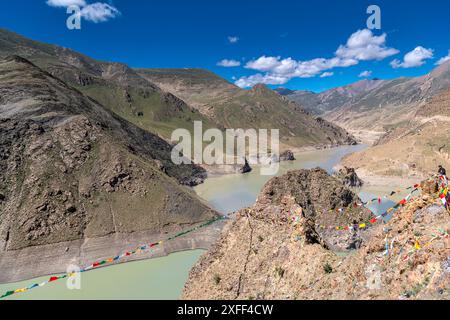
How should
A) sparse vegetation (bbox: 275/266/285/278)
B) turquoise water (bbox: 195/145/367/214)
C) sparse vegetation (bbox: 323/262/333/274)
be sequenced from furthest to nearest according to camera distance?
turquoise water (bbox: 195/145/367/214), sparse vegetation (bbox: 275/266/285/278), sparse vegetation (bbox: 323/262/333/274)

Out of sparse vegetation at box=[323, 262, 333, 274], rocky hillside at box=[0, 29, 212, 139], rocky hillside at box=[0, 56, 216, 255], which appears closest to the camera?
sparse vegetation at box=[323, 262, 333, 274]

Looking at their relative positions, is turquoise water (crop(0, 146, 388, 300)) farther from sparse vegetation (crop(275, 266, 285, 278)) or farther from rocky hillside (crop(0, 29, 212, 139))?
rocky hillside (crop(0, 29, 212, 139))

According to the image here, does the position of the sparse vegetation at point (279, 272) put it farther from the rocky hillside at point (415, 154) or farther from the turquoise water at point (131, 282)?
the rocky hillside at point (415, 154)

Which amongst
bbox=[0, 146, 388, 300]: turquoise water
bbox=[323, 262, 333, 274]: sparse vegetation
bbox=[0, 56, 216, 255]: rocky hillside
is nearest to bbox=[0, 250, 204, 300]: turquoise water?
bbox=[0, 146, 388, 300]: turquoise water

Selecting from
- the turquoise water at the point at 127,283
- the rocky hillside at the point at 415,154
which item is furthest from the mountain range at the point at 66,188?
the rocky hillside at the point at 415,154

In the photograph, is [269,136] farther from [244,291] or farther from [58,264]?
[244,291]

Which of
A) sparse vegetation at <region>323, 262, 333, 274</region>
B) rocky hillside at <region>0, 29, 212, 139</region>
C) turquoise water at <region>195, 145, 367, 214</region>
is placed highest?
rocky hillside at <region>0, 29, 212, 139</region>

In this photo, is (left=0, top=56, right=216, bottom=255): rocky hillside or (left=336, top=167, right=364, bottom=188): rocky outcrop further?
(left=336, top=167, right=364, bottom=188): rocky outcrop

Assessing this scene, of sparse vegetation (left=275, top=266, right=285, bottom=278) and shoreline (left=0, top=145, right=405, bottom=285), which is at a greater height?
sparse vegetation (left=275, top=266, right=285, bottom=278)
